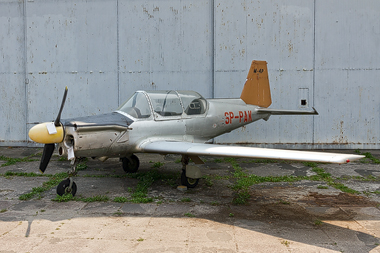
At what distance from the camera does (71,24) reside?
11922 mm

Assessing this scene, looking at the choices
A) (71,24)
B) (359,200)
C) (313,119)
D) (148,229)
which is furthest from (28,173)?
(313,119)

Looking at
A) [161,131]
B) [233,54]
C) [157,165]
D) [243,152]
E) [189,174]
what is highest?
[233,54]

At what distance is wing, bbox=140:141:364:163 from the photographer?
470 centimetres

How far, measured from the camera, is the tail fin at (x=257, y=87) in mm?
9484

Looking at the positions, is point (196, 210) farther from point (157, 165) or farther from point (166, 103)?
point (157, 165)

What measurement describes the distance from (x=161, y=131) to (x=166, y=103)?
699 millimetres

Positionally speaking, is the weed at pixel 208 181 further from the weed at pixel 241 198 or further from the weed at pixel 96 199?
the weed at pixel 96 199

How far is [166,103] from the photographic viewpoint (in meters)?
7.49

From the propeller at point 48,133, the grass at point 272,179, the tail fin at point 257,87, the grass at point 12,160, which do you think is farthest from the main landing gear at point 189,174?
the grass at point 12,160

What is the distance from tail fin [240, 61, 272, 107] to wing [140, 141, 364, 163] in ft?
11.3

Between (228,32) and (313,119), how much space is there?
436 cm

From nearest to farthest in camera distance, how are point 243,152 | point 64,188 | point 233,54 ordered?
point 243,152 < point 64,188 < point 233,54

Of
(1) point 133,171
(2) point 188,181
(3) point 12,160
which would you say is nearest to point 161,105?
(2) point 188,181

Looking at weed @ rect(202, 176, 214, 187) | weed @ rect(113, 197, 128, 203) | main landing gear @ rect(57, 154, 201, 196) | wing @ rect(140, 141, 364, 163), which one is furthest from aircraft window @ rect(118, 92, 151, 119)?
weed @ rect(202, 176, 214, 187)
